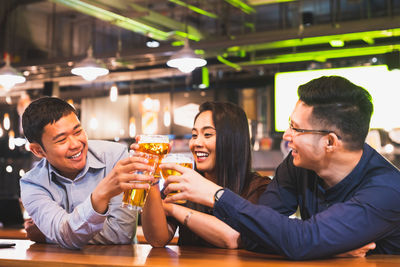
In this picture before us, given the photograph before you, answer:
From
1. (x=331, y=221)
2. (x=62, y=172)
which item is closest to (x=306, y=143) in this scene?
(x=331, y=221)

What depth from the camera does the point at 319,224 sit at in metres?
1.59

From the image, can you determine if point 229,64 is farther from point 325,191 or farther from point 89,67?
point 325,191

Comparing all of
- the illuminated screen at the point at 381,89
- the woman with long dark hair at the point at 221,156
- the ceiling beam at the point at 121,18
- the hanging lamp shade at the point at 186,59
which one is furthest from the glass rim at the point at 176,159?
Result: the illuminated screen at the point at 381,89

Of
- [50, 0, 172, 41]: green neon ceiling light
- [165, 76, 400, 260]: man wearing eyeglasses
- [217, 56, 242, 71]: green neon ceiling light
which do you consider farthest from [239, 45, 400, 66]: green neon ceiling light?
[165, 76, 400, 260]: man wearing eyeglasses

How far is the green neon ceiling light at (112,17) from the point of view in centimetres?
490

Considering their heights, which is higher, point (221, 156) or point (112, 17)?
point (112, 17)

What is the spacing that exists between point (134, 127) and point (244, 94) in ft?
6.37

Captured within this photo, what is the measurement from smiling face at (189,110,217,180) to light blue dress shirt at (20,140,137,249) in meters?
0.38

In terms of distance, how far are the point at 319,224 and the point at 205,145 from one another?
94 centimetres

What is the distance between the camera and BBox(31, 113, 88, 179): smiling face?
2.29 metres

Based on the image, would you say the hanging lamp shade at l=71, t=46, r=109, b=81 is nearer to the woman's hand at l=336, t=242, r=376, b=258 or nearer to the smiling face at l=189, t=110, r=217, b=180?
the smiling face at l=189, t=110, r=217, b=180

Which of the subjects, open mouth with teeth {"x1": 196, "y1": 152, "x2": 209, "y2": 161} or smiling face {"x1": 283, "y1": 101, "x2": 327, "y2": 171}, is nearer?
smiling face {"x1": 283, "y1": 101, "x2": 327, "y2": 171}

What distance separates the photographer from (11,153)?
9172 mm

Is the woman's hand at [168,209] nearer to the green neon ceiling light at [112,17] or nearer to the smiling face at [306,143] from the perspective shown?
the smiling face at [306,143]
